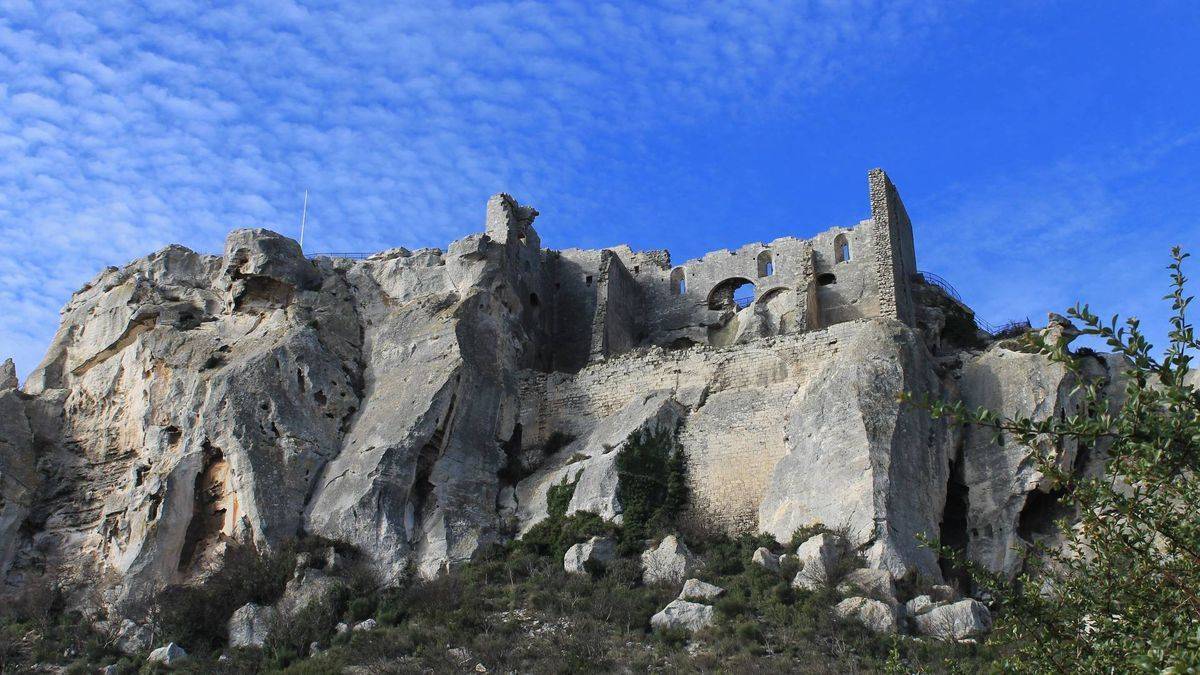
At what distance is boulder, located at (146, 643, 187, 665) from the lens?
25062mm

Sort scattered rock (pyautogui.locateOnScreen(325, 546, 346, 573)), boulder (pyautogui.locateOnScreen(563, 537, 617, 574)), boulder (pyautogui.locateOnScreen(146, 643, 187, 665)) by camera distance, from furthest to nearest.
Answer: scattered rock (pyautogui.locateOnScreen(325, 546, 346, 573))
boulder (pyautogui.locateOnScreen(563, 537, 617, 574))
boulder (pyautogui.locateOnScreen(146, 643, 187, 665))

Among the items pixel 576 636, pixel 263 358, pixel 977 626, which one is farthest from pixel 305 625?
pixel 977 626

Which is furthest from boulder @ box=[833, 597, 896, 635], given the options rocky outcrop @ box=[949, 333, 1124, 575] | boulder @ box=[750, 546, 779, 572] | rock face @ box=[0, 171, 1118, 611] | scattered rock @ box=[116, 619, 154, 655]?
scattered rock @ box=[116, 619, 154, 655]

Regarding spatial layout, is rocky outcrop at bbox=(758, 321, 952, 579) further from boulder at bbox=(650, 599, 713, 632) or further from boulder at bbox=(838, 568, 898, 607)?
boulder at bbox=(650, 599, 713, 632)

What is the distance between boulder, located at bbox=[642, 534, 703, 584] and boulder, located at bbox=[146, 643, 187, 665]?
8.91 m

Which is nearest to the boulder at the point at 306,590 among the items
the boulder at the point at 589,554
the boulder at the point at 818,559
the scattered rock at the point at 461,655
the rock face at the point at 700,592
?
the scattered rock at the point at 461,655

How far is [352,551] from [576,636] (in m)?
6.25

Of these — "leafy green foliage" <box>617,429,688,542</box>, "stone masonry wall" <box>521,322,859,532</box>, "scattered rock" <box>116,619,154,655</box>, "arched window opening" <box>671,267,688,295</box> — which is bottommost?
"scattered rock" <box>116,619,154,655</box>

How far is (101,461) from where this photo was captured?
32.8 metres

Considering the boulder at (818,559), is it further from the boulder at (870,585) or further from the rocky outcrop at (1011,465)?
the rocky outcrop at (1011,465)

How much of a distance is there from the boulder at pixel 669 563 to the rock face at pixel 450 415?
2.7 inches

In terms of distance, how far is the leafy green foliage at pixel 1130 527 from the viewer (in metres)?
10.0

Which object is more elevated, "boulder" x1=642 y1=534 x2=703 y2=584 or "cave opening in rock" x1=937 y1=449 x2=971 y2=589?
"cave opening in rock" x1=937 y1=449 x2=971 y2=589

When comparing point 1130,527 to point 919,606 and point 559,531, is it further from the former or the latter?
point 559,531
